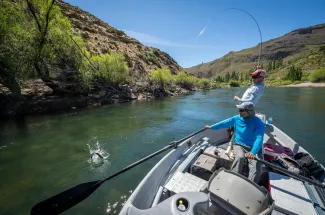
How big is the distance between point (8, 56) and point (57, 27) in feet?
31.4

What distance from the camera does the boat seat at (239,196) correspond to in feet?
8.70

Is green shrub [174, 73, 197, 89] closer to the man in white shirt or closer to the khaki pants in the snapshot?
the man in white shirt

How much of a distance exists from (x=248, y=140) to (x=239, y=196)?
211 cm

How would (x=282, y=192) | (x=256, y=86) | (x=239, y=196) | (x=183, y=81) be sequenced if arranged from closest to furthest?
(x=239, y=196) → (x=282, y=192) → (x=256, y=86) → (x=183, y=81)

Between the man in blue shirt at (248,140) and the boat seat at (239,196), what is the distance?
1.16 metres

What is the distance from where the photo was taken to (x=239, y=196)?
279 centimetres

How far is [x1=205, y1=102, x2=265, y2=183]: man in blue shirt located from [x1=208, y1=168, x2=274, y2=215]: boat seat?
3.81ft

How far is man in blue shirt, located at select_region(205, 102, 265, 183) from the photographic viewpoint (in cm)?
401

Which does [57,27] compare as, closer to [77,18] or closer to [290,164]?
[290,164]

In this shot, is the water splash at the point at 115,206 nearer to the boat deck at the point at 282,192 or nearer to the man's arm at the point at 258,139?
the boat deck at the point at 282,192

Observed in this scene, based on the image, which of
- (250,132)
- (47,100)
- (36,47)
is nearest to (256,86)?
(250,132)

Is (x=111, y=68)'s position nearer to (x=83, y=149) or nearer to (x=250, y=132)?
(x=83, y=149)

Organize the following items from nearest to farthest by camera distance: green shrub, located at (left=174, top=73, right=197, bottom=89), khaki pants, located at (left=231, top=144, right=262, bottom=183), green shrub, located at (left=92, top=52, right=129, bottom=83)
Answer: khaki pants, located at (left=231, top=144, right=262, bottom=183) < green shrub, located at (left=92, top=52, right=129, bottom=83) < green shrub, located at (left=174, top=73, right=197, bottom=89)

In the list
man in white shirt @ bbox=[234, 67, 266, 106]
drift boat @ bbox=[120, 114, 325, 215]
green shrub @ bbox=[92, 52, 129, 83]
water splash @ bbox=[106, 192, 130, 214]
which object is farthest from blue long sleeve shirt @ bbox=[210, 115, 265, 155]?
green shrub @ bbox=[92, 52, 129, 83]
